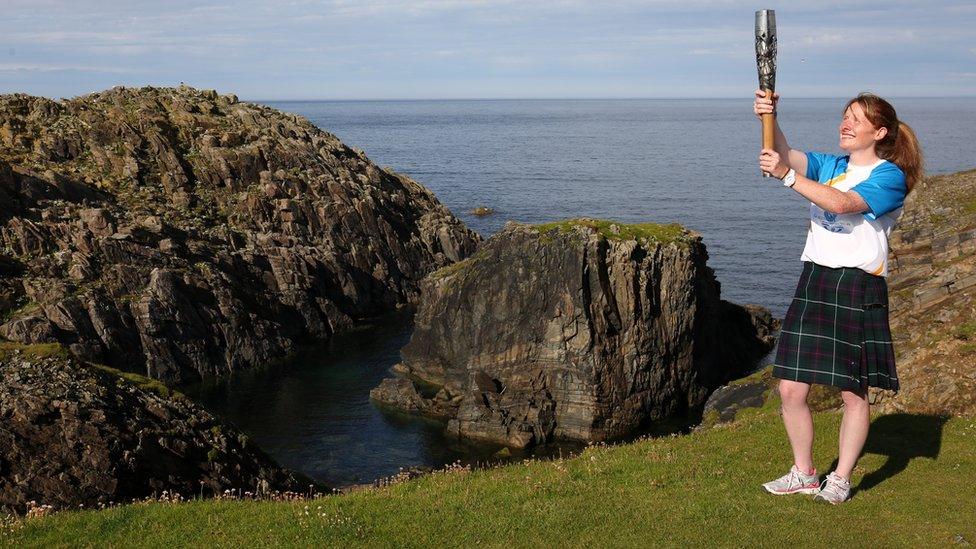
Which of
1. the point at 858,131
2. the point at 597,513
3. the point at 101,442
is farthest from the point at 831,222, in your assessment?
the point at 101,442

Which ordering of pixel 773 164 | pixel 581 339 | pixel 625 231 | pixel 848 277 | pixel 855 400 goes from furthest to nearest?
pixel 625 231 < pixel 581 339 < pixel 855 400 < pixel 848 277 < pixel 773 164

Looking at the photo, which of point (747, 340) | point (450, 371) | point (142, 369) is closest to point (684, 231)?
point (747, 340)

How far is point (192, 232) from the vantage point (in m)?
91.8

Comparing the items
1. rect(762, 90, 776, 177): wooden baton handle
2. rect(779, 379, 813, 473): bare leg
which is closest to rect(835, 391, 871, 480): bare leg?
rect(779, 379, 813, 473): bare leg

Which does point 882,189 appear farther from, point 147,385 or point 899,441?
point 147,385

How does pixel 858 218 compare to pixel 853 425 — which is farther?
pixel 853 425

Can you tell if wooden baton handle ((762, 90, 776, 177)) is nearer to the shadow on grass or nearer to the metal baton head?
the metal baton head

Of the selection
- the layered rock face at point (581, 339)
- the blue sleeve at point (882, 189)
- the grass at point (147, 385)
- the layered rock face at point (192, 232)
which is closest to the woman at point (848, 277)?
the blue sleeve at point (882, 189)

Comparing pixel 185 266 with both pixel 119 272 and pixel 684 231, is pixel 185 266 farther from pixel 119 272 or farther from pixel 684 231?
pixel 684 231

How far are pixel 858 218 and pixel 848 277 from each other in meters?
0.89

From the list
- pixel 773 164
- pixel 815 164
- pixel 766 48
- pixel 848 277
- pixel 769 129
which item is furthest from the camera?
pixel 815 164

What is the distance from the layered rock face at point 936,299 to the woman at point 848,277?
4.18 ft

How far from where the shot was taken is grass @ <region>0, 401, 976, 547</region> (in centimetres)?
1287

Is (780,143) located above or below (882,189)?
above
